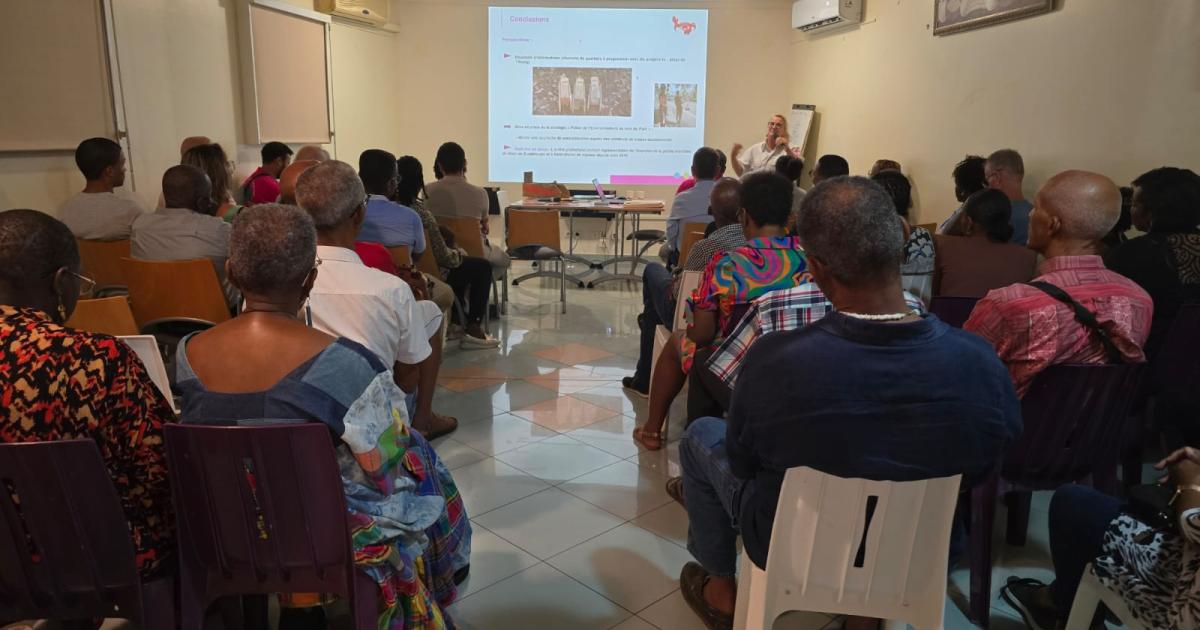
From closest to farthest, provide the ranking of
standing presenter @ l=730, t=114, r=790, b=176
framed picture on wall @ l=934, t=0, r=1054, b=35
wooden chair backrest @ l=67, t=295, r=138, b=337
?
wooden chair backrest @ l=67, t=295, r=138, b=337, framed picture on wall @ l=934, t=0, r=1054, b=35, standing presenter @ l=730, t=114, r=790, b=176

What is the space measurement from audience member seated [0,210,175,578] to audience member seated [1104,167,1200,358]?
3150 millimetres

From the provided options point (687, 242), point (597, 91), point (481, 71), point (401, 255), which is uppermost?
point (481, 71)

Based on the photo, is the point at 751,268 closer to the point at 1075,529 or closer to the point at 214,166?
the point at 1075,529

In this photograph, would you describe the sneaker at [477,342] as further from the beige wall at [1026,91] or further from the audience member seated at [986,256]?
the beige wall at [1026,91]

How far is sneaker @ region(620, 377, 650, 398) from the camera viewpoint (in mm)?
4168

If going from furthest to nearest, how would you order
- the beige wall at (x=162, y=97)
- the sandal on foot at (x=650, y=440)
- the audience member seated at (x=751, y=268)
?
the beige wall at (x=162, y=97), the sandal on foot at (x=650, y=440), the audience member seated at (x=751, y=268)

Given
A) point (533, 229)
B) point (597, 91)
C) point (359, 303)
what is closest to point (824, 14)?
point (597, 91)

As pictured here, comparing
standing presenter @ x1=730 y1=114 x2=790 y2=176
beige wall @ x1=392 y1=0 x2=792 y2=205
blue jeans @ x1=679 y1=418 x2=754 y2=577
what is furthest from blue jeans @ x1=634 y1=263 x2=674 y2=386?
beige wall @ x1=392 y1=0 x2=792 y2=205

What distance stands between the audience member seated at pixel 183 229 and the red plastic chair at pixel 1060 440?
2914 mm

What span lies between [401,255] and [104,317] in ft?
4.82

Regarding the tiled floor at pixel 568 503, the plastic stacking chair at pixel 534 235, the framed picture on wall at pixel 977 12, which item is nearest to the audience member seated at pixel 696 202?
the plastic stacking chair at pixel 534 235

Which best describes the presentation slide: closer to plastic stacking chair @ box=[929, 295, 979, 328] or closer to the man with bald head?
plastic stacking chair @ box=[929, 295, 979, 328]

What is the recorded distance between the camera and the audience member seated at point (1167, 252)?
282cm

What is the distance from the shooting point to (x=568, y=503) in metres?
2.93
